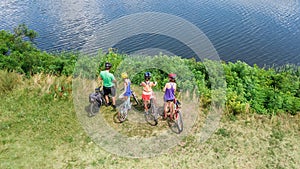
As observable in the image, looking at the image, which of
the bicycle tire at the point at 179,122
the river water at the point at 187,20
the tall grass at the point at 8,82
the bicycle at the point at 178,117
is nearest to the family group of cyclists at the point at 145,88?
the bicycle at the point at 178,117

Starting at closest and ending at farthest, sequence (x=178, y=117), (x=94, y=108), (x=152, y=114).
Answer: (x=178, y=117) < (x=152, y=114) < (x=94, y=108)

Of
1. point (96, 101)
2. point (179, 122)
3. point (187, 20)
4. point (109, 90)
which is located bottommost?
point (179, 122)

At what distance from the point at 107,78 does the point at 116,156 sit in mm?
2553

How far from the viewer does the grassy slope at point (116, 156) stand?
7.98 metres

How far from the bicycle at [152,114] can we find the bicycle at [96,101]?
168 centimetres

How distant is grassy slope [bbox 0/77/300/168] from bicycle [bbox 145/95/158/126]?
1230 mm

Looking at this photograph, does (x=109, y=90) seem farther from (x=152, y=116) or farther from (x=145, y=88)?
(x=152, y=116)

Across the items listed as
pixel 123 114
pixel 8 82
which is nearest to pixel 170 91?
pixel 123 114

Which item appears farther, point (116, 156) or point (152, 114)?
point (152, 114)

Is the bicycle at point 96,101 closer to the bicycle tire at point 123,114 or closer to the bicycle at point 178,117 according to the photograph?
the bicycle tire at point 123,114

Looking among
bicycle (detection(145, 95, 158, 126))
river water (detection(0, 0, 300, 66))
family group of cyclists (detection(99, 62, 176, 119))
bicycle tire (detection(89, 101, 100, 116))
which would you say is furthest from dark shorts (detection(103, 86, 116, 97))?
river water (detection(0, 0, 300, 66))

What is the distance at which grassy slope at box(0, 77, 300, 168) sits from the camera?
26.2 ft

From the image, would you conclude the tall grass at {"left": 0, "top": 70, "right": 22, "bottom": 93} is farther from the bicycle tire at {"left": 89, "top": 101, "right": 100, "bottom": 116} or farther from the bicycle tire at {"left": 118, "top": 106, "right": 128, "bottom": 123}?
the bicycle tire at {"left": 118, "top": 106, "right": 128, "bottom": 123}

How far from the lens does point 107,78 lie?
9.26 metres
